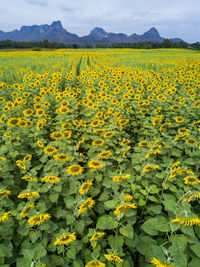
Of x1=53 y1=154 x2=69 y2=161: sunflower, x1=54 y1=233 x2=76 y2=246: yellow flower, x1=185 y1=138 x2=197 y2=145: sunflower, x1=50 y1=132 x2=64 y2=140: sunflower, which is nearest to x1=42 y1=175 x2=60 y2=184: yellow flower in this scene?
x1=53 y1=154 x2=69 y2=161: sunflower

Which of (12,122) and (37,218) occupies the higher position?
(12,122)

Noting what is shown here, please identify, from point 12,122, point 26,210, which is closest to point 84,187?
point 26,210

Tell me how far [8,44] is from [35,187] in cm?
10641

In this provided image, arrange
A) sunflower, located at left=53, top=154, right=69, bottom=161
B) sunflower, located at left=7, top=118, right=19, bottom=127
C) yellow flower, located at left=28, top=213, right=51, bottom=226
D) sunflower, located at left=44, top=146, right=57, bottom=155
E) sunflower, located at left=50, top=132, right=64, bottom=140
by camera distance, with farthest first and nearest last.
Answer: sunflower, located at left=7, top=118, right=19, bottom=127 → sunflower, located at left=50, top=132, right=64, bottom=140 → sunflower, located at left=44, top=146, right=57, bottom=155 → sunflower, located at left=53, top=154, right=69, bottom=161 → yellow flower, located at left=28, top=213, right=51, bottom=226

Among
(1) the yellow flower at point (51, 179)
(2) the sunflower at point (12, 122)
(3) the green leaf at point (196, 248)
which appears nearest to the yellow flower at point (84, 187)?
(1) the yellow flower at point (51, 179)

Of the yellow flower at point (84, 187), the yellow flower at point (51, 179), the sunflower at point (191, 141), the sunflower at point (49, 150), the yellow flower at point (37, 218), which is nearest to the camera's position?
the yellow flower at point (37, 218)

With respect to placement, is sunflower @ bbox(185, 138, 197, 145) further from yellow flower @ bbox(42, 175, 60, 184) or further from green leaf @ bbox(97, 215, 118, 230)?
yellow flower @ bbox(42, 175, 60, 184)

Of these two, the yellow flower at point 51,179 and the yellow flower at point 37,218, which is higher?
the yellow flower at point 51,179

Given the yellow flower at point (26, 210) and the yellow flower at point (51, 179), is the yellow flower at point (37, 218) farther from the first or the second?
the yellow flower at point (51, 179)

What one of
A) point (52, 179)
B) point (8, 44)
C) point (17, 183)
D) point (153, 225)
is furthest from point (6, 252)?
point (8, 44)

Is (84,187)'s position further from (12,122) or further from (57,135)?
(12,122)

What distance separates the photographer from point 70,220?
6.70ft

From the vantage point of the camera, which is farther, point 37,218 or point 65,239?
point 37,218

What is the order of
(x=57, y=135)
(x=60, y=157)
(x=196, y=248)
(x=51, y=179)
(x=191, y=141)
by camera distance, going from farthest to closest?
1. (x=57, y=135)
2. (x=191, y=141)
3. (x=60, y=157)
4. (x=51, y=179)
5. (x=196, y=248)
